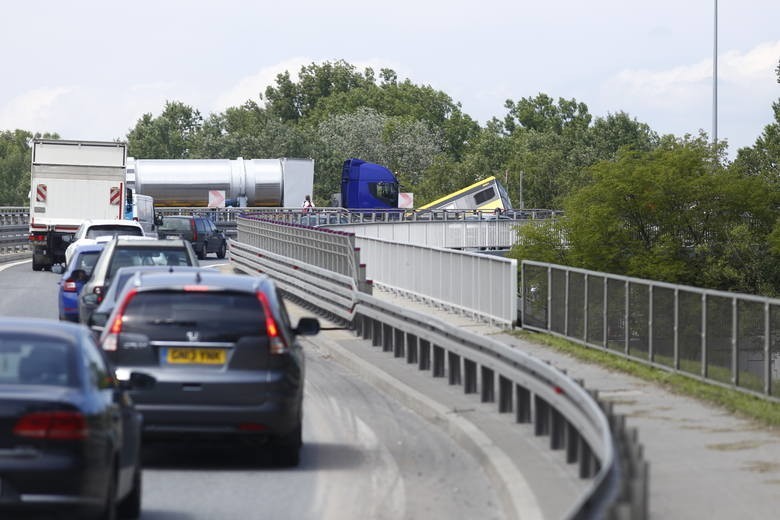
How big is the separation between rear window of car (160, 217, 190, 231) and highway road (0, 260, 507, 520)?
39702 mm

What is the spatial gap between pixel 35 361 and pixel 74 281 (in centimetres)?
1551

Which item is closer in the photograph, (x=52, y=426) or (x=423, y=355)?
(x=52, y=426)

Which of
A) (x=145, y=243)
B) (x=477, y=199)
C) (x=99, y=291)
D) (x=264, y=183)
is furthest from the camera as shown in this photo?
(x=477, y=199)

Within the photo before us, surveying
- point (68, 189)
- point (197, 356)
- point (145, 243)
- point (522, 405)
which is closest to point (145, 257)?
point (145, 243)

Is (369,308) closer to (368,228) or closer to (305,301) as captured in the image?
(305,301)

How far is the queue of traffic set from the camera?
316 inches

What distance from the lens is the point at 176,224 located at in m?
55.7

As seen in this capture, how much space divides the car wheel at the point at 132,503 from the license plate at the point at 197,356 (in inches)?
87.9

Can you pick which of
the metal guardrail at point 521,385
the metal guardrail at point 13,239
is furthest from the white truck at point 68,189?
the metal guardrail at point 521,385

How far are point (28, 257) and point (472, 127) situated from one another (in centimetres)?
14054

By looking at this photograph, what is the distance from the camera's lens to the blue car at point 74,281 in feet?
78.5

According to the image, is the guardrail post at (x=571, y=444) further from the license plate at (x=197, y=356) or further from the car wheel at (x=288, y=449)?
the license plate at (x=197, y=356)

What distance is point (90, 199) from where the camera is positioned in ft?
147

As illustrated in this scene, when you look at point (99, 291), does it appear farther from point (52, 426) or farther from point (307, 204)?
point (307, 204)
